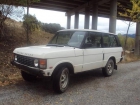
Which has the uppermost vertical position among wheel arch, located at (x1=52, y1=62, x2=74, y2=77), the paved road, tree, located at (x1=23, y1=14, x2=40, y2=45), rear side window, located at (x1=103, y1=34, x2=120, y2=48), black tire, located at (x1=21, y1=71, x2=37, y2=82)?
tree, located at (x1=23, y1=14, x2=40, y2=45)

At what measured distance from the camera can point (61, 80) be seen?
16.1 ft

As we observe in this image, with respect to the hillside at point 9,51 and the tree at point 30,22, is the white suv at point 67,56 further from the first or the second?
the tree at point 30,22

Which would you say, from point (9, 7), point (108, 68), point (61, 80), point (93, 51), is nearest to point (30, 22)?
point (9, 7)

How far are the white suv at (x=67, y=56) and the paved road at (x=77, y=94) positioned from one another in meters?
0.38

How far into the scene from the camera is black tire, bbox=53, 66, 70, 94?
4688mm

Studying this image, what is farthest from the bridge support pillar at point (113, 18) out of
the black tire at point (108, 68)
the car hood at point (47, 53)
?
the car hood at point (47, 53)

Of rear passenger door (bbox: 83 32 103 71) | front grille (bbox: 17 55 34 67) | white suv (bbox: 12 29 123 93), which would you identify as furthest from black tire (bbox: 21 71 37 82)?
rear passenger door (bbox: 83 32 103 71)

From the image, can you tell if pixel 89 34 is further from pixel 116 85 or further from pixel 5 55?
pixel 5 55

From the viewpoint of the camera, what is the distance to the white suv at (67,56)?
14.6ft

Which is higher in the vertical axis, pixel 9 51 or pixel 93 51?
pixel 93 51

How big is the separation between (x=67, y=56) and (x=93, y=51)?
142 centimetres

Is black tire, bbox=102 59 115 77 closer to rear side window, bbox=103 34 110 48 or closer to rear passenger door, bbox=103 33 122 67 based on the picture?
rear passenger door, bbox=103 33 122 67

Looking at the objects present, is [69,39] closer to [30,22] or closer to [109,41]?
[109,41]

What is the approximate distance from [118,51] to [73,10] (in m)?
21.9
